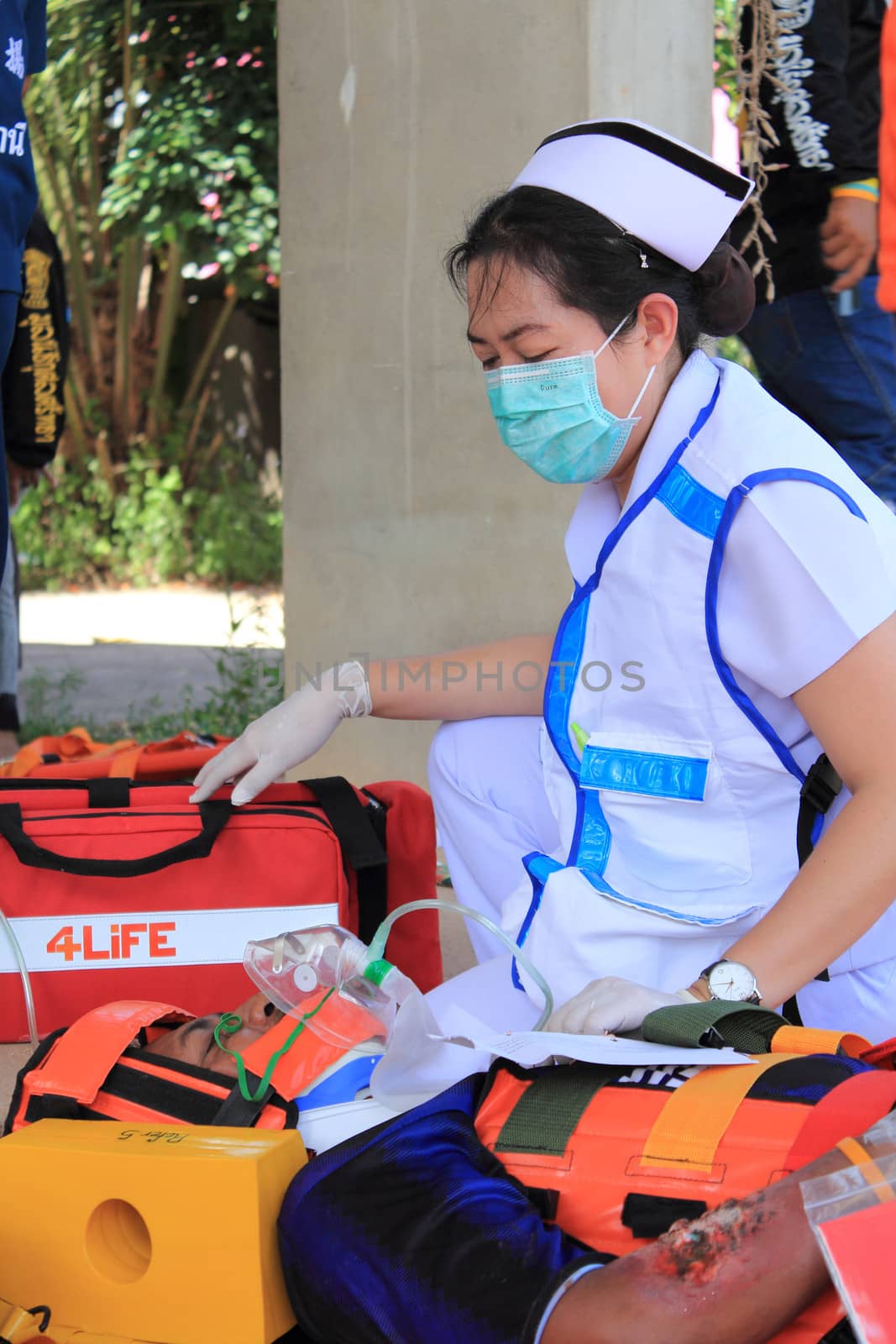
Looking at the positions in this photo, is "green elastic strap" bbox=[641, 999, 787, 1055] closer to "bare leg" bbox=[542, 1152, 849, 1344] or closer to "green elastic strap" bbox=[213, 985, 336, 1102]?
"bare leg" bbox=[542, 1152, 849, 1344]

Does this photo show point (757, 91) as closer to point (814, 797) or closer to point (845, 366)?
point (845, 366)

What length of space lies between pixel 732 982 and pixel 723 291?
0.96m

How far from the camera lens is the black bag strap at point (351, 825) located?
7.66 feet

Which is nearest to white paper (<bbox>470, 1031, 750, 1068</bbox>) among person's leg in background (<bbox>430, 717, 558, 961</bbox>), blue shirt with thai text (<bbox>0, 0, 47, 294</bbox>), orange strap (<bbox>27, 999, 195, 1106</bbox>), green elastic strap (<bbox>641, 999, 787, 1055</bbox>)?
green elastic strap (<bbox>641, 999, 787, 1055</bbox>)

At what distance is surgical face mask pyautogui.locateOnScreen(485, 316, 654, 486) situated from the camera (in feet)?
6.45

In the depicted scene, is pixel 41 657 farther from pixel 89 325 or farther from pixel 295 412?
pixel 295 412

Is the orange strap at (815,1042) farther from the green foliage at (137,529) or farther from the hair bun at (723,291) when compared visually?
Answer: the green foliage at (137,529)

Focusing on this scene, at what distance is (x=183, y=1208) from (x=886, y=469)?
8.26 ft

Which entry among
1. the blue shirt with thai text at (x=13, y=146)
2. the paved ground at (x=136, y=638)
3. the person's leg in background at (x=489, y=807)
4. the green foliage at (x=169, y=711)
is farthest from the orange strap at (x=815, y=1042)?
the paved ground at (x=136, y=638)

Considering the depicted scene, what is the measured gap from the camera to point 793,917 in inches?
67.3

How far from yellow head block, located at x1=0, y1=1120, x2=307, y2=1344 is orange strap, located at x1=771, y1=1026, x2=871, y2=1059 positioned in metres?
0.55

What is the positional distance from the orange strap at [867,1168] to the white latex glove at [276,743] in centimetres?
120

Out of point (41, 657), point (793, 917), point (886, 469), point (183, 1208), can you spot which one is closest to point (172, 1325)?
point (183, 1208)

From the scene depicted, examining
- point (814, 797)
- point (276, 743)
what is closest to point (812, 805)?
point (814, 797)
